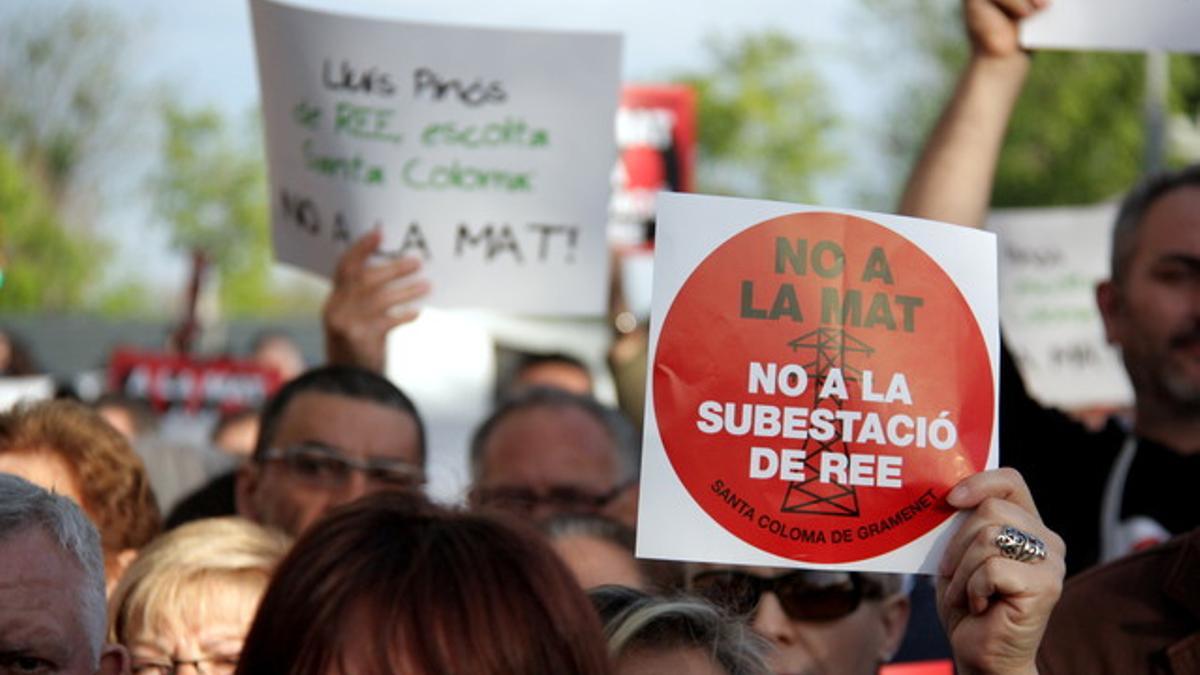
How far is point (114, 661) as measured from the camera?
2.62 meters

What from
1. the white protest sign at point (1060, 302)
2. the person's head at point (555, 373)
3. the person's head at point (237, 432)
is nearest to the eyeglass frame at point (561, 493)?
the person's head at point (555, 373)

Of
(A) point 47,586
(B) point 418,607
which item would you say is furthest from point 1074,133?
(B) point 418,607

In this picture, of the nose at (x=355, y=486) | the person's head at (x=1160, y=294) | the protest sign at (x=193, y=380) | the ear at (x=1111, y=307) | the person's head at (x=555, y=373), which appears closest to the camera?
the person's head at (x=1160, y=294)

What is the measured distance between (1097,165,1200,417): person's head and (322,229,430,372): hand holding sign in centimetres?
164

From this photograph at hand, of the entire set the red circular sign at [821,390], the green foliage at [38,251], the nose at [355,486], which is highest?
the red circular sign at [821,390]

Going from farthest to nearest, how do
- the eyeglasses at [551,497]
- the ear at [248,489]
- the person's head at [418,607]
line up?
the eyeglasses at [551,497]
the ear at [248,489]
the person's head at [418,607]

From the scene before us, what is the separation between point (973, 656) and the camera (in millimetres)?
2434

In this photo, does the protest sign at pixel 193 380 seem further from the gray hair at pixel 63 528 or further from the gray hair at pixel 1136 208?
the gray hair at pixel 63 528

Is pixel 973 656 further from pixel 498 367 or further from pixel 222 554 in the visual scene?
pixel 498 367

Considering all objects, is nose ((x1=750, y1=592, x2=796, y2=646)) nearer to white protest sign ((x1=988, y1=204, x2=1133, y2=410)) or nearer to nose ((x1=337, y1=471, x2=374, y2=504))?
nose ((x1=337, y1=471, x2=374, y2=504))

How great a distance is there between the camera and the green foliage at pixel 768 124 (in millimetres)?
52156

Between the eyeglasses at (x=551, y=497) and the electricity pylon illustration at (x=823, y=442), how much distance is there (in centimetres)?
238

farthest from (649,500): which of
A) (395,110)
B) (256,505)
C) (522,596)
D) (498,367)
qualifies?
(498,367)

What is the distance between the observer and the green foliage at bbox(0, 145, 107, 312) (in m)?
45.1
